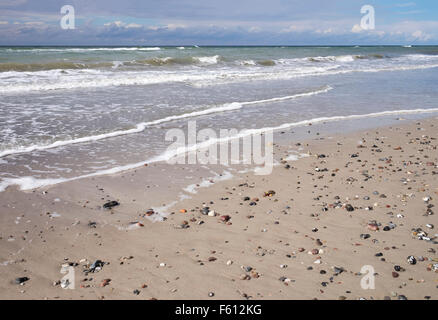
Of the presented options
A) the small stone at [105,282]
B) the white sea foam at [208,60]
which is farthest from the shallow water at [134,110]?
the white sea foam at [208,60]

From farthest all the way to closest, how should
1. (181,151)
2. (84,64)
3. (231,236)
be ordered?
(84,64), (181,151), (231,236)

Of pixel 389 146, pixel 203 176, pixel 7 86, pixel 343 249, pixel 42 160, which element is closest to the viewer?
pixel 343 249

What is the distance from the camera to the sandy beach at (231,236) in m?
3.39

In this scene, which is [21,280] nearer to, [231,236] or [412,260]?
[231,236]

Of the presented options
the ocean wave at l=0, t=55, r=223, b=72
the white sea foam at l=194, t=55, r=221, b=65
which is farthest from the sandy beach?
the white sea foam at l=194, t=55, r=221, b=65

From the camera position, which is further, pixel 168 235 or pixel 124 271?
pixel 168 235

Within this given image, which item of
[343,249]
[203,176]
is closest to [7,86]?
[203,176]

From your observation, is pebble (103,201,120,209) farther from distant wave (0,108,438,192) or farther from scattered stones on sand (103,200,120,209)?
distant wave (0,108,438,192)

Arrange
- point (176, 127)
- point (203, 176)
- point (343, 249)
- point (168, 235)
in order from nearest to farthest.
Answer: point (343, 249), point (168, 235), point (203, 176), point (176, 127)

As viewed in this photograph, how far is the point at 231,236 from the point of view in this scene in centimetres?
427

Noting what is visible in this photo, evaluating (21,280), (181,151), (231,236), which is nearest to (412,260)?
(231,236)

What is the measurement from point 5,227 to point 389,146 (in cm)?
737
